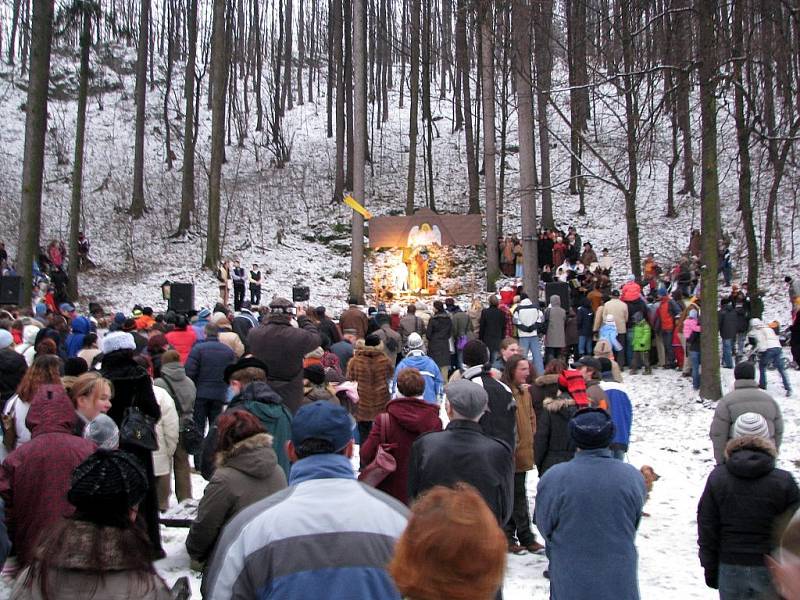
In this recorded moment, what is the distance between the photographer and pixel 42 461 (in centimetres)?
445

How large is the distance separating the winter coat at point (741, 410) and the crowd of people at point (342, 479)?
0.06 ft

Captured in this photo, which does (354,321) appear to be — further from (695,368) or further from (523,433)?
(523,433)

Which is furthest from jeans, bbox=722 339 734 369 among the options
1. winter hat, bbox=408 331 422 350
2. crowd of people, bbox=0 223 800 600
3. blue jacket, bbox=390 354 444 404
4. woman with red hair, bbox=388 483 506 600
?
woman with red hair, bbox=388 483 506 600

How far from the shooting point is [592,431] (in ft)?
14.3

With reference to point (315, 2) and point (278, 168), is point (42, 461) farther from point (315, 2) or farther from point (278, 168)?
point (315, 2)

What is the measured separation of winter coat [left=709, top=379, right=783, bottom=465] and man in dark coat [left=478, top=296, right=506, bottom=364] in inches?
337

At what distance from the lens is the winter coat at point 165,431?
6.83 m

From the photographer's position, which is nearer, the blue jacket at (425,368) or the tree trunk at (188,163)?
the blue jacket at (425,368)

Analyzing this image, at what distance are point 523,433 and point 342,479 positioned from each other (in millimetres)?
4515

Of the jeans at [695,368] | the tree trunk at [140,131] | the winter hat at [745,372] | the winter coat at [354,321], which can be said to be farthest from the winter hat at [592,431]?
the tree trunk at [140,131]

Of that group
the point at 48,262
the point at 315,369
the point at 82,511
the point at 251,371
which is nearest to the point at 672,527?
the point at 315,369

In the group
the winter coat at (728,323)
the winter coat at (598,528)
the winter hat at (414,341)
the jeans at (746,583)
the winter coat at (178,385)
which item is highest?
the winter coat at (728,323)

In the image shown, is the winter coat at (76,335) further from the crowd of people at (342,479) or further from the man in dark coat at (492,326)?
the man in dark coat at (492,326)

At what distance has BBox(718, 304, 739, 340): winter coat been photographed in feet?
47.8
